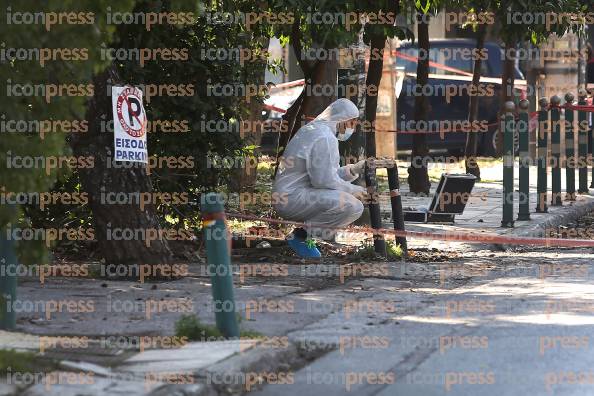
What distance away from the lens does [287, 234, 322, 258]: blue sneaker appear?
13.3 meters

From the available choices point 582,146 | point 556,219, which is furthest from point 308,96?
point 582,146

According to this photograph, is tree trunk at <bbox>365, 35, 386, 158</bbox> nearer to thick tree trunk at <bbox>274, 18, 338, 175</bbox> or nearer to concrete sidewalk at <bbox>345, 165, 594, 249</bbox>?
thick tree trunk at <bbox>274, 18, 338, 175</bbox>

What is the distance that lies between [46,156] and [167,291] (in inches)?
127

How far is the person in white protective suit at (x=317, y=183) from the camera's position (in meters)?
13.2

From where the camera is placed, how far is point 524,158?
16.3m

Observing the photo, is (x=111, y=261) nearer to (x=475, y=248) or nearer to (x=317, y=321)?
(x=317, y=321)

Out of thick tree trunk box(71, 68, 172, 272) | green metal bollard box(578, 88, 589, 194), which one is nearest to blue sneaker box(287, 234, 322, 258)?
thick tree trunk box(71, 68, 172, 272)

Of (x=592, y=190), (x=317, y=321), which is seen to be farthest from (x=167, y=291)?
(x=592, y=190)

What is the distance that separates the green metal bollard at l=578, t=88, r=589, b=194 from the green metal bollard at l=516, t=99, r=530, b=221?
2.72 metres

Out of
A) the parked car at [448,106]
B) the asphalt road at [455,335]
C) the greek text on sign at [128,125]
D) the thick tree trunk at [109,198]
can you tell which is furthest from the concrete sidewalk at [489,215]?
the parked car at [448,106]

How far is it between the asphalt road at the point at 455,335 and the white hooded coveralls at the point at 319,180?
100cm

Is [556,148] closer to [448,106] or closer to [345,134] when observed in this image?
[345,134]

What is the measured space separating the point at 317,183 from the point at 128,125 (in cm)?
251

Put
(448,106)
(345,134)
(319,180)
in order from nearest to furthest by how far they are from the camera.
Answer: (319,180)
(345,134)
(448,106)
